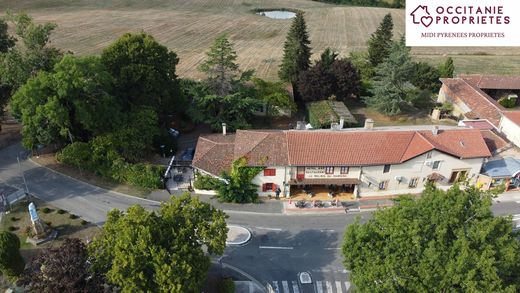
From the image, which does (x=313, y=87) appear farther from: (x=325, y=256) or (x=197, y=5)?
(x=197, y=5)

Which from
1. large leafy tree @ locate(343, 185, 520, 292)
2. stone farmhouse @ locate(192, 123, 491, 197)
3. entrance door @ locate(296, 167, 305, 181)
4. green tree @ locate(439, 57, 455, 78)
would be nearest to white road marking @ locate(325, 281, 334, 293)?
large leafy tree @ locate(343, 185, 520, 292)

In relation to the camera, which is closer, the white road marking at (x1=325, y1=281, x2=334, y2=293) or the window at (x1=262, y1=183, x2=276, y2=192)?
the white road marking at (x1=325, y1=281, x2=334, y2=293)

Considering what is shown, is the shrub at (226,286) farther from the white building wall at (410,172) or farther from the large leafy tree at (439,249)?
the white building wall at (410,172)

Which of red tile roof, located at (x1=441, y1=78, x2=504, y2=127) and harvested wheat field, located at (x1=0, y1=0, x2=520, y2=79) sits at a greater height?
harvested wheat field, located at (x1=0, y1=0, x2=520, y2=79)

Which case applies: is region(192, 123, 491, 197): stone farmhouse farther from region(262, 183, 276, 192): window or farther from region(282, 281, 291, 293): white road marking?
region(282, 281, 291, 293): white road marking

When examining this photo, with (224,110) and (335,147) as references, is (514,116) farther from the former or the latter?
(224,110)

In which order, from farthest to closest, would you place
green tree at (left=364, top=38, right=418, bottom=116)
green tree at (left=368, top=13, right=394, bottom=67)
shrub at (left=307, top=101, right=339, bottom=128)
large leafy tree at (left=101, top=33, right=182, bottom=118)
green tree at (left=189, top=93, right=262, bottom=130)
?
green tree at (left=368, top=13, right=394, bottom=67) → green tree at (left=364, top=38, right=418, bottom=116) → shrub at (left=307, top=101, right=339, bottom=128) → green tree at (left=189, top=93, right=262, bottom=130) → large leafy tree at (left=101, top=33, right=182, bottom=118)

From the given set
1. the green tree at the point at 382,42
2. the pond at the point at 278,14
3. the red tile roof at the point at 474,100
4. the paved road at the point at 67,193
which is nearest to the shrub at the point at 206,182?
the paved road at the point at 67,193

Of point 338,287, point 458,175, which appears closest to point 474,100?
point 458,175

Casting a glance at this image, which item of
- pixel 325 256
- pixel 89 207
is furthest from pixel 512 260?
pixel 89 207
